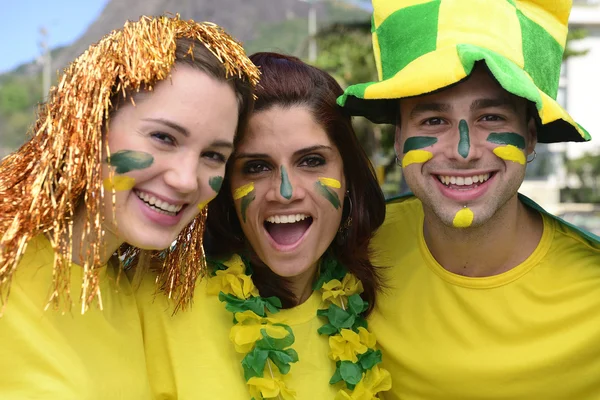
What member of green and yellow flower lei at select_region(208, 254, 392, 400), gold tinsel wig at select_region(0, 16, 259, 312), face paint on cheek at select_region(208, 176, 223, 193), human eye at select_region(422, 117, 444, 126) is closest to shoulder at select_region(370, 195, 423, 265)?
green and yellow flower lei at select_region(208, 254, 392, 400)

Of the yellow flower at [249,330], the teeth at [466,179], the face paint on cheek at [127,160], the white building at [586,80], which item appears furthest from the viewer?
the white building at [586,80]

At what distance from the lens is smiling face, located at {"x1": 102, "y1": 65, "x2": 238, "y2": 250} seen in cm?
191

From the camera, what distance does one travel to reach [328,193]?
2.55 metres

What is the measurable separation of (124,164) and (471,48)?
1209mm

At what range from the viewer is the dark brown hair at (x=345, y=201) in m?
2.51

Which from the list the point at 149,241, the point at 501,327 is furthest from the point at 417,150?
the point at 149,241

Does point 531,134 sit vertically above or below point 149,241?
above

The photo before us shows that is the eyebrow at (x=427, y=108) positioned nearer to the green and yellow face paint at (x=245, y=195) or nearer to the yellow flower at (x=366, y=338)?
the green and yellow face paint at (x=245, y=195)

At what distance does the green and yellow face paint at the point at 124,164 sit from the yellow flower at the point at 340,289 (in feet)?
3.23

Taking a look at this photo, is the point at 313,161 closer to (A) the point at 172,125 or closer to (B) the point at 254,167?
Answer: (B) the point at 254,167

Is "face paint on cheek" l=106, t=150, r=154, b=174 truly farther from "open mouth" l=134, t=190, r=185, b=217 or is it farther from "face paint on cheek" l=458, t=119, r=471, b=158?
"face paint on cheek" l=458, t=119, r=471, b=158

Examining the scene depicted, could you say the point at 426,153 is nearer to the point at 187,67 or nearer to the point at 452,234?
the point at 452,234

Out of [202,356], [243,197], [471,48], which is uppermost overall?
[471,48]

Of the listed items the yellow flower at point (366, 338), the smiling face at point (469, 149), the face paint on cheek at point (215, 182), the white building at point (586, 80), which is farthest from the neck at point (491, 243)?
the white building at point (586, 80)
